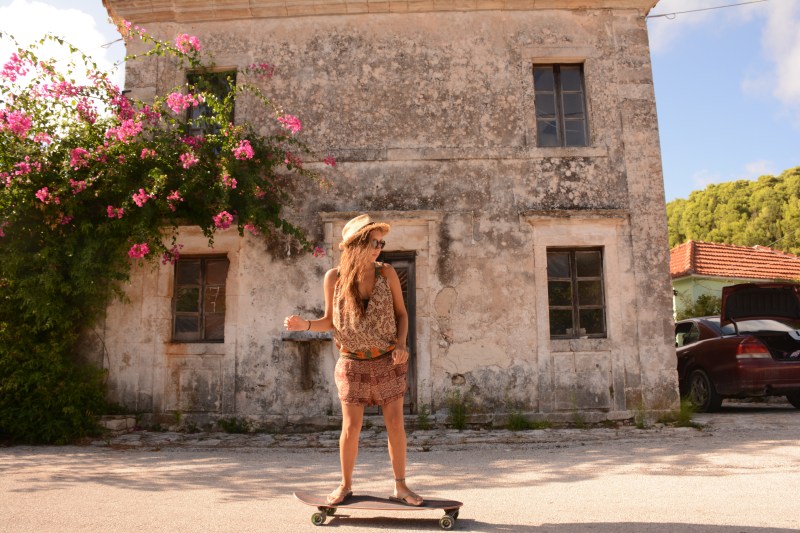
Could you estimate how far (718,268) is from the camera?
19.7 m

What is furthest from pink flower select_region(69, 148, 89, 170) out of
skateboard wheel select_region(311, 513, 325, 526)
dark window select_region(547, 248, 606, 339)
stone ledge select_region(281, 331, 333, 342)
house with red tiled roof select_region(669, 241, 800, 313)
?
house with red tiled roof select_region(669, 241, 800, 313)

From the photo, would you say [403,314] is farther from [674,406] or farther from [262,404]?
[674,406]

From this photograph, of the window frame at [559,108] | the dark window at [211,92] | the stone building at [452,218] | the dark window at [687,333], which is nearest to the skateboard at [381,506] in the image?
the stone building at [452,218]

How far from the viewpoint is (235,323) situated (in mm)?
8359

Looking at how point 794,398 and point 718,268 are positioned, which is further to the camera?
point 718,268

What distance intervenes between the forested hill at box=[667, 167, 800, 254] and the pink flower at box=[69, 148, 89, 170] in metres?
25.9

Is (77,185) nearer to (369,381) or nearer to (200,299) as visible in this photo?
(200,299)

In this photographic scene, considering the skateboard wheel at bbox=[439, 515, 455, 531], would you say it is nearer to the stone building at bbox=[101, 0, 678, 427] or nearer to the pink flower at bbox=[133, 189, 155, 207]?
the stone building at bbox=[101, 0, 678, 427]

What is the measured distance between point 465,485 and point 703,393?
6091 millimetres

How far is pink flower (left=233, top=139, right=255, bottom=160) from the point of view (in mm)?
7559

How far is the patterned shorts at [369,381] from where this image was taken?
11.9 ft

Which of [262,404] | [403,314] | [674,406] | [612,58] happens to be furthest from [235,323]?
[612,58]

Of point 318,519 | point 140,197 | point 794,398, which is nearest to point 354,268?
point 318,519

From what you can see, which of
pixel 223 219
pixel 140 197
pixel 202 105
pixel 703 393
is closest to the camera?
pixel 140 197
